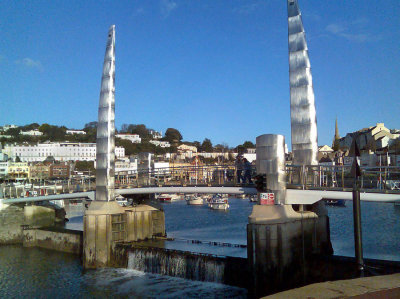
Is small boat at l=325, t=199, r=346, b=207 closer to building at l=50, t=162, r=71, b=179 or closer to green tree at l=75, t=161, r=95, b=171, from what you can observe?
building at l=50, t=162, r=71, b=179

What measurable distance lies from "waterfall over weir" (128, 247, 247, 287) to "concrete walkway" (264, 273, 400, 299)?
14079 millimetres

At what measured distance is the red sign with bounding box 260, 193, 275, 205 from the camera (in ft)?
67.4

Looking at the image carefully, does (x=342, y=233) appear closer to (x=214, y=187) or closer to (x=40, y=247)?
(x=214, y=187)

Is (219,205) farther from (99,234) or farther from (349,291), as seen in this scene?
(349,291)

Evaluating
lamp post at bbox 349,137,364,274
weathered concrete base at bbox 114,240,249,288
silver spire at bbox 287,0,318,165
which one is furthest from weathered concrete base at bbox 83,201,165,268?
lamp post at bbox 349,137,364,274

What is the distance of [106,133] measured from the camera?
3300cm

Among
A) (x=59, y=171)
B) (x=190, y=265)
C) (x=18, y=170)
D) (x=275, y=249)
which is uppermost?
(x=18, y=170)

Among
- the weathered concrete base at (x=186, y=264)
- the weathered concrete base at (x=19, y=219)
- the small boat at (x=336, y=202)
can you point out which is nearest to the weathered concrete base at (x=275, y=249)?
the weathered concrete base at (x=186, y=264)

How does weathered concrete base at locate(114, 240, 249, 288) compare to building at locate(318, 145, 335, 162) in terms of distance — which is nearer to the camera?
weathered concrete base at locate(114, 240, 249, 288)

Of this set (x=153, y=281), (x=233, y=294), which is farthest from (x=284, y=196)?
(x=153, y=281)

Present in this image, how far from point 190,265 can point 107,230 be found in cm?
875

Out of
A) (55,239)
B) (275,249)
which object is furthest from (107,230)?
(275,249)

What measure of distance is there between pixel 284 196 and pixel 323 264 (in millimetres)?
3844

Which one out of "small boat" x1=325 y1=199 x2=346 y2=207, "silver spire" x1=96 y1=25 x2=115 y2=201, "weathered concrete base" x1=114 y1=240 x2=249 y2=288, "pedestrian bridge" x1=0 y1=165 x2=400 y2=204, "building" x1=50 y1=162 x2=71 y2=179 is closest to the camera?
"pedestrian bridge" x1=0 y1=165 x2=400 y2=204
